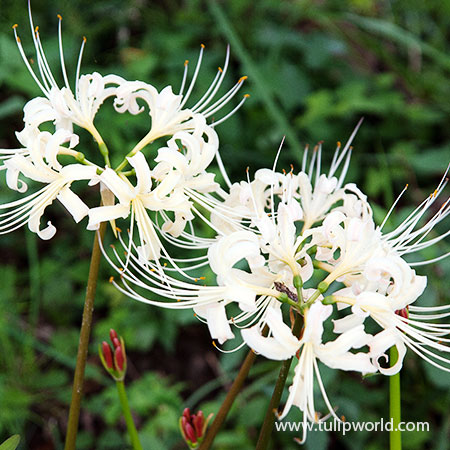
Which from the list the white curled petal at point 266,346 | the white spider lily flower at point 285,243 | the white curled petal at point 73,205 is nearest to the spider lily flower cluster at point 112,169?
the white curled petal at point 73,205

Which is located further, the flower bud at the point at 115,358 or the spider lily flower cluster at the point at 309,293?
the flower bud at the point at 115,358

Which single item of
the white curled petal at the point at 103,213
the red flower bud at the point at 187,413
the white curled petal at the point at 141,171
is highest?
the white curled petal at the point at 141,171

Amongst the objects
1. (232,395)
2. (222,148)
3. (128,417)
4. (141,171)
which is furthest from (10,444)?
(222,148)

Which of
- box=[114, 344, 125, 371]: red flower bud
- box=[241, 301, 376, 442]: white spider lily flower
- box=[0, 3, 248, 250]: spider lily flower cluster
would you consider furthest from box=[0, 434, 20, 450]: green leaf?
box=[241, 301, 376, 442]: white spider lily flower

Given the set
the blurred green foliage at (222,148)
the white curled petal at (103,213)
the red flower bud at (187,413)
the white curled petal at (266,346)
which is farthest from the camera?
the blurred green foliage at (222,148)

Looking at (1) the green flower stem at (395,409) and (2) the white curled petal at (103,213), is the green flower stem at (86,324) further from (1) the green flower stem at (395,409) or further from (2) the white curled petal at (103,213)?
(1) the green flower stem at (395,409)

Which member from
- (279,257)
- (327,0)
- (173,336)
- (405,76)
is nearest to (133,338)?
(173,336)

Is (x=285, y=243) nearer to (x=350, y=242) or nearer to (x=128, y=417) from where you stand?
(x=350, y=242)

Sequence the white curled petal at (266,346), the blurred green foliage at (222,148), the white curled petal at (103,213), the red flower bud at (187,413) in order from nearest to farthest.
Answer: the white curled petal at (266,346)
the white curled petal at (103,213)
the red flower bud at (187,413)
the blurred green foliage at (222,148)

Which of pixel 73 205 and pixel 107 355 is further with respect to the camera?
pixel 107 355
